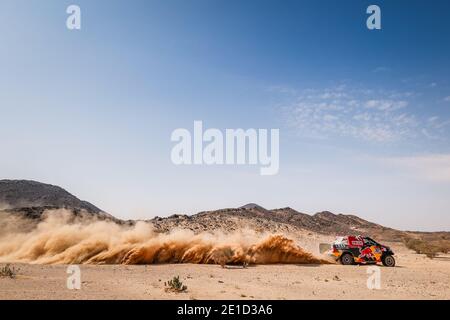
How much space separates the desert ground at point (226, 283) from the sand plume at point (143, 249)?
1405 millimetres

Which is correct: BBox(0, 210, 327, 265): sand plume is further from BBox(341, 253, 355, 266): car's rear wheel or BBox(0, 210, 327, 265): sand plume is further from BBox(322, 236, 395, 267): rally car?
BBox(322, 236, 395, 267): rally car

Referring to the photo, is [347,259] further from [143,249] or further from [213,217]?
[213,217]

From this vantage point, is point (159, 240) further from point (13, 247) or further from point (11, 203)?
point (11, 203)

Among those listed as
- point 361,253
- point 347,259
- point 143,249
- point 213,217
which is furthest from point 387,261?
point 213,217

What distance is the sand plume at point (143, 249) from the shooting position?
21.8m

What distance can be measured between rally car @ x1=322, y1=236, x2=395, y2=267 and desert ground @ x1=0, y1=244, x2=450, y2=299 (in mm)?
1797

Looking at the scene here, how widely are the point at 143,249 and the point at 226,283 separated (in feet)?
25.9

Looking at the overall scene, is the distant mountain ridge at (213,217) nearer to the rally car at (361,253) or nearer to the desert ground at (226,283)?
the rally car at (361,253)

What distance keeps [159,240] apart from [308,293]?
11.7m

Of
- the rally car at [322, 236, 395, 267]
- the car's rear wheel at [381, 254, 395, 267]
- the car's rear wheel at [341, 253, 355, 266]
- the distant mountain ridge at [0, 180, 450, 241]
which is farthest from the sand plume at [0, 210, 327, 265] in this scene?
the distant mountain ridge at [0, 180, 450, 241]

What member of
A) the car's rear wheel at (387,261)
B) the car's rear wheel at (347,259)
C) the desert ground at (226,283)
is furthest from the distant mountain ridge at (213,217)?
the car's rear wheel at (387,261)

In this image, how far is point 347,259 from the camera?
76.0ft
